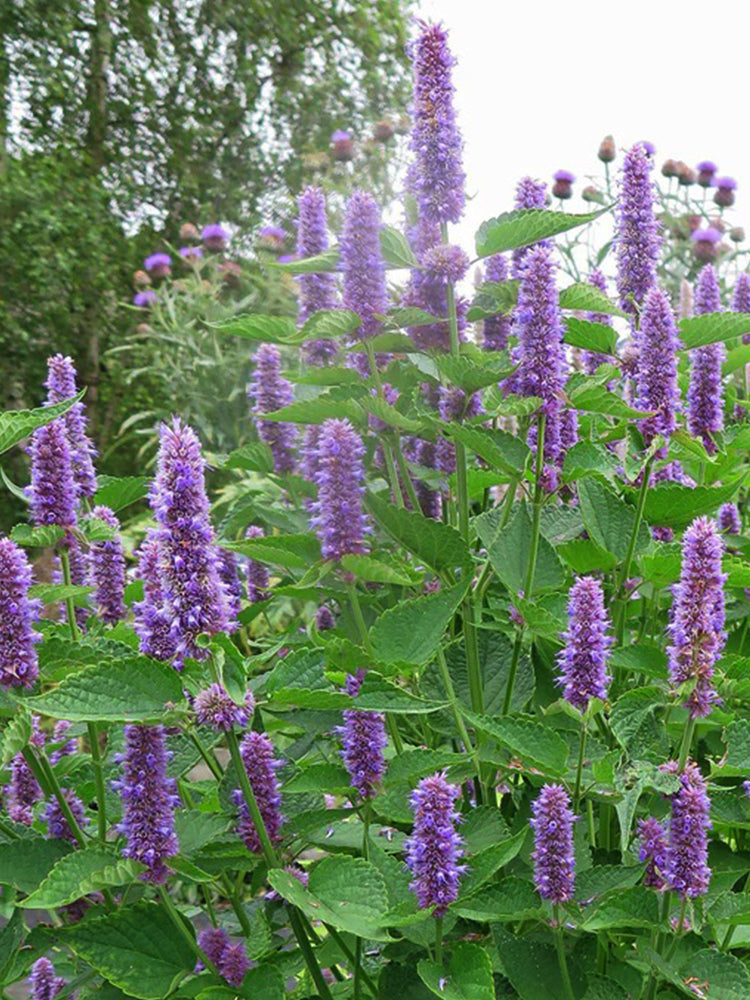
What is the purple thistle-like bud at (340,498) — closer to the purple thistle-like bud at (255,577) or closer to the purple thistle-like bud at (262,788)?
the purple thistle-like bud at (262,788)

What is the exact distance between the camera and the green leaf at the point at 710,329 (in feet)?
6.13

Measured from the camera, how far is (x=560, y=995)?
1.53 metres

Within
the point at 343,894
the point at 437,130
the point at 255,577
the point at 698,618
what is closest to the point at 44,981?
the point at 343,894

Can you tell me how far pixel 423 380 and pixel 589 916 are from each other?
841 millimetres

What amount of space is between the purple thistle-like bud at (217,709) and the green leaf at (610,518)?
72 cm

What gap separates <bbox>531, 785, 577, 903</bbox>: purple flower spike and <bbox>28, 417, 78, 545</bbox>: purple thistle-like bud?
0.80 metres

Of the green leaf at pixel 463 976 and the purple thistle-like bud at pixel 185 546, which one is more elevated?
the purple thistle-like bud at pixel 185 546

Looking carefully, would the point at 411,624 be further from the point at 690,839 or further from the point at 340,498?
the point at 690,839

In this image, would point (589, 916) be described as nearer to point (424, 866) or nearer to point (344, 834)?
point (424, 866)

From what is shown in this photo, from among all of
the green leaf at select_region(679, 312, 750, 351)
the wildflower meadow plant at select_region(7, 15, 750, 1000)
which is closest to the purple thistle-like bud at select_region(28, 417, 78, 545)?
the wildflower meadow plant at select_region(7, 15, 750, 1000)

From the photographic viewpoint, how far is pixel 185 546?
50.7 inches

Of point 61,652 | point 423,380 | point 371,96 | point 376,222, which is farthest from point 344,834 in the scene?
point 371,96

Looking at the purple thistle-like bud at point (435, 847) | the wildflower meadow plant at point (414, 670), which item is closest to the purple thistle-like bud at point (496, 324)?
the wildflower meadow plant at point (414, 670)

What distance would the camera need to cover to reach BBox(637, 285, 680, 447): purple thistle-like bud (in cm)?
181
